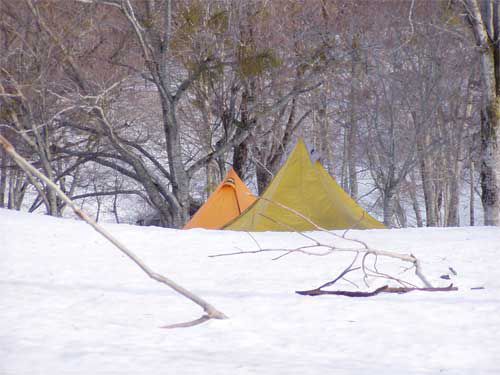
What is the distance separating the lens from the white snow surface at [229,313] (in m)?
3.58

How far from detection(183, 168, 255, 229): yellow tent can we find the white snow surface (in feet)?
19.8

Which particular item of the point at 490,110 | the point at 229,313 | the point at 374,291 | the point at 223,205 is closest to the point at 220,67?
the point at 223,205

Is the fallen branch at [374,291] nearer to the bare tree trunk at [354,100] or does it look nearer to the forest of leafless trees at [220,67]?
the forest of leafless trees at [220,67]

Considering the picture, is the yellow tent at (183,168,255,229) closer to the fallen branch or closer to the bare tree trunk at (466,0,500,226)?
the bare tree trunk at (466,0,500,226)

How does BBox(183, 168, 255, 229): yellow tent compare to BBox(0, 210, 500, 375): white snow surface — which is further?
BBox(183, 168, 255, 229): yellow tent

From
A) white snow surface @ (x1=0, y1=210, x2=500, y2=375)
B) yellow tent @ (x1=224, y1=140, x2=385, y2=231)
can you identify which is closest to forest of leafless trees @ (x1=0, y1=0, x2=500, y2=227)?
yellow tent @ (x1=224, y1=140, x2=385, y2=231)

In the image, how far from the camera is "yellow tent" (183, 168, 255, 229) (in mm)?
13961

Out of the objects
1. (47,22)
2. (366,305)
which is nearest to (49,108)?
(47,22)

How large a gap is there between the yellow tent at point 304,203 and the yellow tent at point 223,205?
180 centimetres

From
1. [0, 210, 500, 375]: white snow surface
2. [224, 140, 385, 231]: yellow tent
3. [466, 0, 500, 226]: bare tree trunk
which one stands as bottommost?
[0, 210, 500, 375]: white snow surface

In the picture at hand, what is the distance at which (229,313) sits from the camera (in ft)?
15.5

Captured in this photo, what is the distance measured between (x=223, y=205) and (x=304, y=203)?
2.54m

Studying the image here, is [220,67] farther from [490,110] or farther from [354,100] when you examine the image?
[490,110]

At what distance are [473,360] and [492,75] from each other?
918 cm
